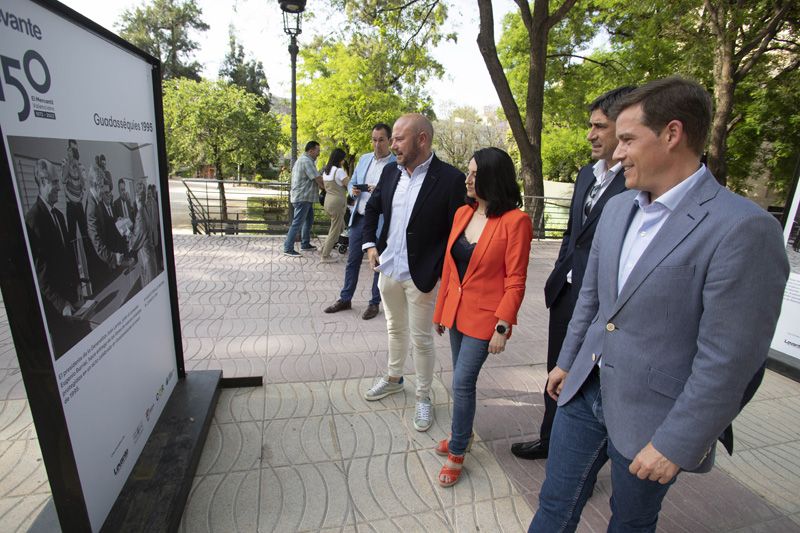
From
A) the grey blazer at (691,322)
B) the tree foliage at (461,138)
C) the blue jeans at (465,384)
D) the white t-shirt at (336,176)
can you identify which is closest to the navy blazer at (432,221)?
the blue jeans at (465,384)

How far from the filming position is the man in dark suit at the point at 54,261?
1453 mm

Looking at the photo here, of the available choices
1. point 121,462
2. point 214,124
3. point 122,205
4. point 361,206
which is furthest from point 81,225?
point 214,124

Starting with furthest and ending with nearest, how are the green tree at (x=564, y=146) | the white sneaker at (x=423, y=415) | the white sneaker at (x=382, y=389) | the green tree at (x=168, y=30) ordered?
the green tree at (x=168, y=30) → the green tree at (x=564, y=146) → the white sneaker at (x=382, y=389) → the white sneaker at (x=423, y=415)

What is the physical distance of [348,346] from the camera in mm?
4285

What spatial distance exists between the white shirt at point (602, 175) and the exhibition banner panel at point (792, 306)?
10.8ft

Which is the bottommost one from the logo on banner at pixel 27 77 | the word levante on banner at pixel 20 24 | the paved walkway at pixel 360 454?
the paved walkway at pixel 360 454

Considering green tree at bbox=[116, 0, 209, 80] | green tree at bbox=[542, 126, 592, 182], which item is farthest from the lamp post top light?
green tree at bbox=[116, 0, 209, 80]

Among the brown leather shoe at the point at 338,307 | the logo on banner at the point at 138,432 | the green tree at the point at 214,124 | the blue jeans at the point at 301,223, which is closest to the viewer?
the logo on banner at the point at 138,432

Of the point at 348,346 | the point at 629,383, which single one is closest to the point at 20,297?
the point at 629,383

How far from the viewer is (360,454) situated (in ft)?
8.90

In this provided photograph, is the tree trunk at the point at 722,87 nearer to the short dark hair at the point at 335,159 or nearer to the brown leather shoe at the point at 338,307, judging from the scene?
the short dark hair at the point at 335,159

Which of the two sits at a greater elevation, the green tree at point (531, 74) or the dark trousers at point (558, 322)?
the green tree at point (531, 74)

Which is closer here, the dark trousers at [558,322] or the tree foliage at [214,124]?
the dark trousers at [558,322]

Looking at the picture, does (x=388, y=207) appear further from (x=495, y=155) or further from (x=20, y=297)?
(x=20, y=297)
